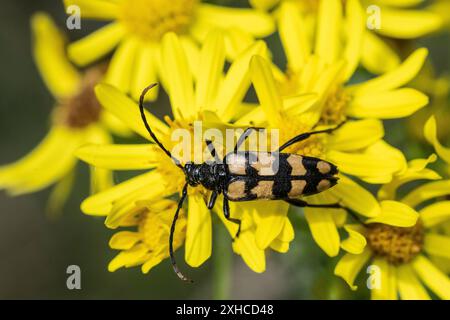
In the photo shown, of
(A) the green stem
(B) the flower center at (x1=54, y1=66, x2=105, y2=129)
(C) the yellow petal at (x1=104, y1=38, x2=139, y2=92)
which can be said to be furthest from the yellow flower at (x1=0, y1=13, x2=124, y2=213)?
(A) the green stem

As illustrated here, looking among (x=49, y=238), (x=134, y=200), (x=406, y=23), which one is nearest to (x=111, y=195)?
(x=134, y=200)

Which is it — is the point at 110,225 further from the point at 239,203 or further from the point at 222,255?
the point at 222,255

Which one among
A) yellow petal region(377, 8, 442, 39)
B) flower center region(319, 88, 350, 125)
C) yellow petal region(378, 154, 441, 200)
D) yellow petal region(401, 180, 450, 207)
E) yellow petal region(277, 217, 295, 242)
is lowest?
yellow petal region(277, 217, 295, 242)

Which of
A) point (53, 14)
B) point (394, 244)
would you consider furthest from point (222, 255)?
point (53, 14)

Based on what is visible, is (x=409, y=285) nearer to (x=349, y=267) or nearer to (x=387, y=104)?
(x=349, y=267)

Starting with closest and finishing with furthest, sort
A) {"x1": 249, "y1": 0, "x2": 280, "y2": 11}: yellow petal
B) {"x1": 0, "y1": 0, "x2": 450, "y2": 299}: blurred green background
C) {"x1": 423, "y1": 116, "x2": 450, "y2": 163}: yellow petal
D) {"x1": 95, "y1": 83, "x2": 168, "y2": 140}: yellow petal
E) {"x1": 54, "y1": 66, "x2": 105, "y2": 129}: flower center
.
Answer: {"x1": 423, "y1": 116, "x2": 450, "y2": 163}: yellow petal, {"x1": 95, "y1": 83, "x2": 168, "y2": 140}: yellow petal, {"x1": 249, "y1": 0, "x2": 280, "y2": 11}: yellow petal, {"x1": 54, "y1": 66, "x2": 105, "y2": 129}: flower center, {"x1": 0, "y1": 0, "x2": 450, "y2": 299}: blurred green background

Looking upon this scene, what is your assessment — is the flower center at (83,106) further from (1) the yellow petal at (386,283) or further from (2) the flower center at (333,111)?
(1) the yellow petal at (386,283)

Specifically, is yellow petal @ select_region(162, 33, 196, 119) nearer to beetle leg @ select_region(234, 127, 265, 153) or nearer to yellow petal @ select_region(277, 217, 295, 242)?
beetle leg @ select_region(234, 127, 265, 153)
